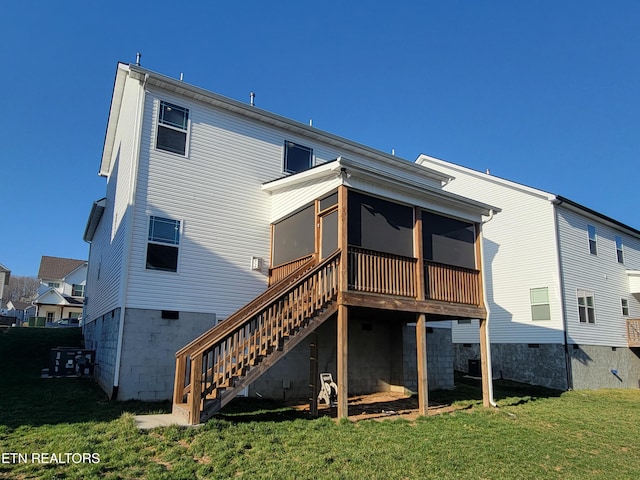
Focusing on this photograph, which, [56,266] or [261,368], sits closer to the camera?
[261,368]

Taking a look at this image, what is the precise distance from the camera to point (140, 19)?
1307cm

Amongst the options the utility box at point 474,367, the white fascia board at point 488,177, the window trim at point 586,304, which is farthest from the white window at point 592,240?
the utility box at point 474,367

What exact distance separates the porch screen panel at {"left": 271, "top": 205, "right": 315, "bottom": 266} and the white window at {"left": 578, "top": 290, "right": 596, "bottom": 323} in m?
13.0

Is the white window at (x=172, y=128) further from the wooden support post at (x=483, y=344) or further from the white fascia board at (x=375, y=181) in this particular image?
the wooden support post at (x=483, y=344)

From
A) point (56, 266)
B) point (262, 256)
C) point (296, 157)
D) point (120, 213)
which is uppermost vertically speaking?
point (56, 266)

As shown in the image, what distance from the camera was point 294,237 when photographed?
11477mm

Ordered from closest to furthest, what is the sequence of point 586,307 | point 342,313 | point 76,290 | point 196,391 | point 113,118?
point 196,391 < point 342,313 < point 113,118 < point 586,307 < point 76,290

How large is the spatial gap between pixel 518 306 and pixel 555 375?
115 inches

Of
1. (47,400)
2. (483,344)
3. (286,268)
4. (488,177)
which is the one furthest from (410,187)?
(488,177)

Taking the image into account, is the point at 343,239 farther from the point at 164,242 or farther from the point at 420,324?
the point at 164,242

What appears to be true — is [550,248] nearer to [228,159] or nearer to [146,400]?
[228,159]

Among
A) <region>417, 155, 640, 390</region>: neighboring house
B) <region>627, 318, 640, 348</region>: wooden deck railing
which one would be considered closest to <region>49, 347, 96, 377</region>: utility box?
<region>417, 155, 640, 390</region>: neighboring house

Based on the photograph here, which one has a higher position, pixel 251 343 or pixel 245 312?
pixel 245 312

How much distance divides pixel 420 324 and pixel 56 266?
5007cm
